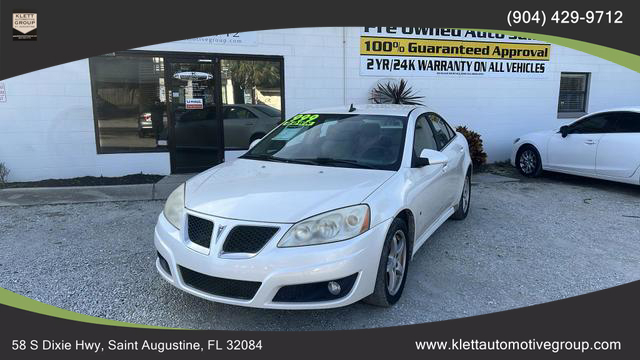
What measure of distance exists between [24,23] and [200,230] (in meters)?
6.57

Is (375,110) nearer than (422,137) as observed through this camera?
No

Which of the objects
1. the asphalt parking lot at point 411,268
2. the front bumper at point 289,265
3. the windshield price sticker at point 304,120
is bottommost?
the asphalt parking lot at point 411,268

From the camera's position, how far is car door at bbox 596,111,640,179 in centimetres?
734

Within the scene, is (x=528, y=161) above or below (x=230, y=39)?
below

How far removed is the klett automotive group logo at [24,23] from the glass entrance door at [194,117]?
85.9 inches

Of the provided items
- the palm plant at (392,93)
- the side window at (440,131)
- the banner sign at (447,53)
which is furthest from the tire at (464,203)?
the banner sign at (447,53)

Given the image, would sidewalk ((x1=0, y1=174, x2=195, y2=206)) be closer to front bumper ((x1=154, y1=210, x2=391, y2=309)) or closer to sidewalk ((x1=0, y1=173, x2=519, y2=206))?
sidewalk ((x1=0, y1=173, x2=519, y2=206))

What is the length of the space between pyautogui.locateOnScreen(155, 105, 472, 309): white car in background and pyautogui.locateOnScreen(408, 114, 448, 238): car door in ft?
0.05

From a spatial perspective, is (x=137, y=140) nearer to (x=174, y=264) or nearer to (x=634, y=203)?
(x=174, y=264)

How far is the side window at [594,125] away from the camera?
7821 mm

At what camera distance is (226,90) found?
28.7 feet

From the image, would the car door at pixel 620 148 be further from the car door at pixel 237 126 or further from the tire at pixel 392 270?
the car door at pixel 237 126

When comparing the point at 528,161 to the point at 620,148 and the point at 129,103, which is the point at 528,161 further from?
the point at 129,103

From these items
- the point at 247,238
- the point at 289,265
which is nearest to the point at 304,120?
Result: the point at 247,238
